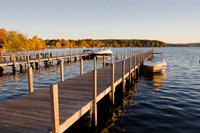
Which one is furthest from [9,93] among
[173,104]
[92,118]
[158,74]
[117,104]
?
[158,74]

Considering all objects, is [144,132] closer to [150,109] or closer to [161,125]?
[161,125]

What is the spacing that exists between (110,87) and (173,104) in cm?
468

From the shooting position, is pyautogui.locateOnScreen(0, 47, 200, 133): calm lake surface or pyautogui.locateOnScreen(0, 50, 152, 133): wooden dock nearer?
pyautogui.locateOnScreen(0, 50, 152, 133): wooden dock

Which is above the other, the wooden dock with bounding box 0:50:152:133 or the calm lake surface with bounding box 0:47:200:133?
the wooden dock with bounding box 0:50:152:133

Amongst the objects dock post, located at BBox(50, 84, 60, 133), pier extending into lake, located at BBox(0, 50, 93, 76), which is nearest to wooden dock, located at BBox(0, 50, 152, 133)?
dock post, located at BBox(50, 84, 60, 133)

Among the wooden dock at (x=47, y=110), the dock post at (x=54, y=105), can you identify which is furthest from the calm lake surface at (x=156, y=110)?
the dock post at (x=54, y=105)

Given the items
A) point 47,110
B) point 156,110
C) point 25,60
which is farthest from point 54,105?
point 25,60

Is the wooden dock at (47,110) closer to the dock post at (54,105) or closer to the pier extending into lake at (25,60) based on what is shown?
the dock post at (54,105)

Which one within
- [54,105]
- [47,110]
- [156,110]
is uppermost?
[54,105]

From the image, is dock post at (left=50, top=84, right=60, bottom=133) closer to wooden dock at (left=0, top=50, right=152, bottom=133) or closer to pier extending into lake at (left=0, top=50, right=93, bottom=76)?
wooden dock at (left=0, top=50, right=152, bottom=133)

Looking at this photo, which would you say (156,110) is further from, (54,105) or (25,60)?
(25,60)

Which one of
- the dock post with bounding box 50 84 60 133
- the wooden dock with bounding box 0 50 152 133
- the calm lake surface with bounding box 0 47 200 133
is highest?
the dock post with bounding box 50 84 60 133

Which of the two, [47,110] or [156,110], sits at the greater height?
[47,110]

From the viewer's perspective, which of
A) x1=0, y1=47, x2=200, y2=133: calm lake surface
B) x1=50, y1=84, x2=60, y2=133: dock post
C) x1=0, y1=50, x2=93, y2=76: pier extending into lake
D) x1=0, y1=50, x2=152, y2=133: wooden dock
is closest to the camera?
x1=50, y1=84, x2=60, y2=133: dock post
